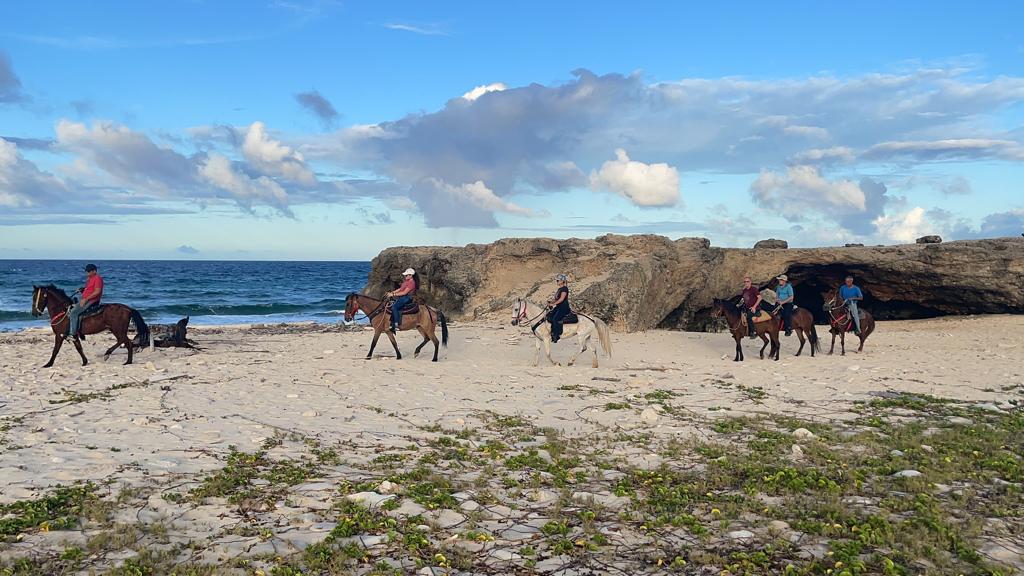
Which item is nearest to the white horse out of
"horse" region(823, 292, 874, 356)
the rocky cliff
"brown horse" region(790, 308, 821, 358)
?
the rocky cliff

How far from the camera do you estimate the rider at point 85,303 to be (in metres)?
15.5

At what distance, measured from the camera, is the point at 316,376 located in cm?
1392

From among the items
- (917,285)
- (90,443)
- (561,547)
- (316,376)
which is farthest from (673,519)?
(917,285)

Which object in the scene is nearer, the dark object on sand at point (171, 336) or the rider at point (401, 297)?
the rider at point (401, 297)

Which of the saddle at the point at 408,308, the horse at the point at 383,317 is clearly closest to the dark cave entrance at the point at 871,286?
the horse at the point at 383,317

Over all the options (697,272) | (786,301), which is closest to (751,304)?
(786,301)

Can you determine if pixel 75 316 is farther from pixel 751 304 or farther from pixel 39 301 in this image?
pixel 751 304

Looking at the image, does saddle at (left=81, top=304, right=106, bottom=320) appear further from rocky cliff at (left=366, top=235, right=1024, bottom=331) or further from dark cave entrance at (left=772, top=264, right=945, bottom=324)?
dark cave entrance at (left=772, top=264, right=945, bottom=324)

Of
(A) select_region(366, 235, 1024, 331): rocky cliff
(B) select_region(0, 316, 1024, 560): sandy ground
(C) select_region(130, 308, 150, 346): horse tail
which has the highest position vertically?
(A) select_region(366, 235, 1024, 331): rocky cliff

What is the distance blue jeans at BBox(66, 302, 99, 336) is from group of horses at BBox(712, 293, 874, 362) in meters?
16.2

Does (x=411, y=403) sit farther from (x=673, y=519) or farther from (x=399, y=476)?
(x=673, y=519)

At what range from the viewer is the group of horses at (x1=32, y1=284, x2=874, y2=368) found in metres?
15.7

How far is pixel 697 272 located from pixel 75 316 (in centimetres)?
2088

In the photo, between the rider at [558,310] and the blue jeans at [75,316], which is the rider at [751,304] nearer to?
the rider at [558,310]
